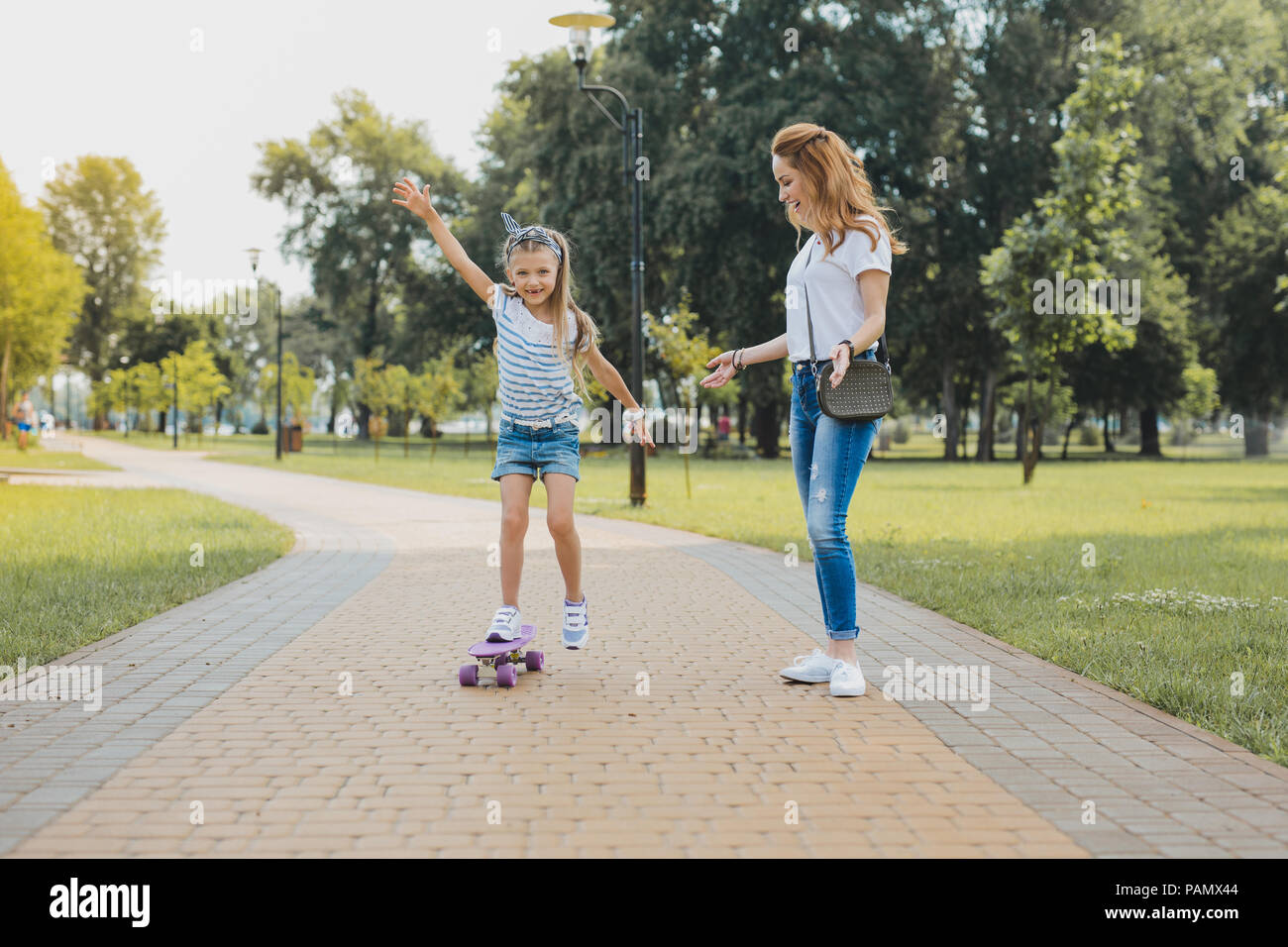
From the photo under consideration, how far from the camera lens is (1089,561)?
9398 mm

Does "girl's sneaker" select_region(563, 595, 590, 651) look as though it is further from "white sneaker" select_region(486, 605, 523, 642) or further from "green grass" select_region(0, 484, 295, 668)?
"green grass" select_region(0, 484, 295, 668)

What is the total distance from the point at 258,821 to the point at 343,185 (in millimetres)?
56699

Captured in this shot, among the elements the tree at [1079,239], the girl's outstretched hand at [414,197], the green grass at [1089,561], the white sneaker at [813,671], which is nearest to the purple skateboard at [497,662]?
the white sneaker at [813,671]

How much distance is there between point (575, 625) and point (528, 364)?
133 cm

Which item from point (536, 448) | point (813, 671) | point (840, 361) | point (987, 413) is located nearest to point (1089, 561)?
point (813, 671)

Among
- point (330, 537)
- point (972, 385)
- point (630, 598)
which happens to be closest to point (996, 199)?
point (972, 385)

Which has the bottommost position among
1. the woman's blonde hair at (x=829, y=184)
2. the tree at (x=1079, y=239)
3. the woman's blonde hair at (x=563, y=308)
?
the woman's blonde hair at (x=563, y=308)

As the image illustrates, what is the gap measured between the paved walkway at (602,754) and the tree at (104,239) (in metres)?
70.0

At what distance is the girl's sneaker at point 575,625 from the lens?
557cm

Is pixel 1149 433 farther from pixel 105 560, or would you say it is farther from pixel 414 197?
pixel 414 197

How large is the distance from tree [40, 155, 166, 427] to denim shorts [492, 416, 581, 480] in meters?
70.6

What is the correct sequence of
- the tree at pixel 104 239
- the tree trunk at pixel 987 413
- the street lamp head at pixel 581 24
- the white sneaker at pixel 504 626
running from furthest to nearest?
the tree at pixel 104 239
the tree trunk at pixel 987 413
the street lamp head at pixel 581 24
the white sneaker at pixel 504 626

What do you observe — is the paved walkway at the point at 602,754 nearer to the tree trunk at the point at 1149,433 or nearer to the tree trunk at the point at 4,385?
the tree trunk at the point at 4,385
